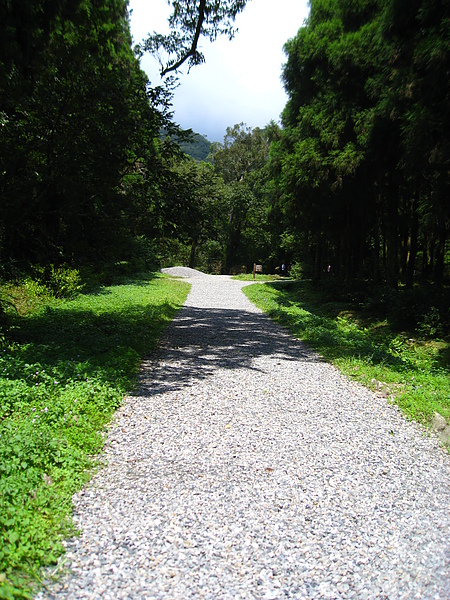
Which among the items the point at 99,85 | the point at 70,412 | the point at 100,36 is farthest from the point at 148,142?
the point at 70,412

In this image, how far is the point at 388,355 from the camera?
734 cm

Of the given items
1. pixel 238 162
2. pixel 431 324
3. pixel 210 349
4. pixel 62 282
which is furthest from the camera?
pixel 238 162

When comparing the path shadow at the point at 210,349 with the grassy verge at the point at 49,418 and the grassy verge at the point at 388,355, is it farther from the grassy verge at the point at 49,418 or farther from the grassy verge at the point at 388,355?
the grassy verge at the point at 388,355

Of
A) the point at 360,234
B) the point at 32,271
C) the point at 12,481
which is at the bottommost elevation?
the point at 12,481

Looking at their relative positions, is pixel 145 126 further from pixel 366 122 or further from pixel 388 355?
pixel 366 122

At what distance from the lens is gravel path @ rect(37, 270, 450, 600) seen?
85.5 inches

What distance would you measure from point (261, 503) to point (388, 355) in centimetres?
517

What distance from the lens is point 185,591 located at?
2.08 m

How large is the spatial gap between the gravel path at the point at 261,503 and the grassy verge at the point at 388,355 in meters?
0.42

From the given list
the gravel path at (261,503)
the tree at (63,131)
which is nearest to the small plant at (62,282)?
the tree at (63,131)

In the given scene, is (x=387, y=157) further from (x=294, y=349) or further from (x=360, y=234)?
(x=294, y=349)

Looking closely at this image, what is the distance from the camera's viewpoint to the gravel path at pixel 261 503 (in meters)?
2.17

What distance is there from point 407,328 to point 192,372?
6.82 meters

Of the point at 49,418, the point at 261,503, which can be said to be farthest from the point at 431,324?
the point at 49,418
